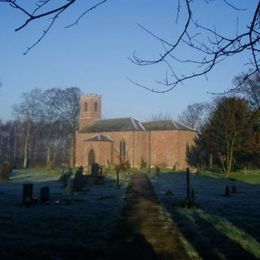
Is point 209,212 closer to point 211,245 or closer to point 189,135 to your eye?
point 211,245

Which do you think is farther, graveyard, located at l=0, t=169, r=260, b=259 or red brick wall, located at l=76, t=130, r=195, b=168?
red brick wall, located at l=76, t=130, r=195, b=168

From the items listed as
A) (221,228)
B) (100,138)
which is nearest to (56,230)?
(221,228)

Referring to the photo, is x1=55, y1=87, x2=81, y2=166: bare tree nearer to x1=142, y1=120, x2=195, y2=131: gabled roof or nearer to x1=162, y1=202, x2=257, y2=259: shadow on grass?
x1=142, y1=120, x2=195, y2=131: gabled roof

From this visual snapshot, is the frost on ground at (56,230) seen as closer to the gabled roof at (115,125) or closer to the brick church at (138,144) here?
the brick church at (138,144)

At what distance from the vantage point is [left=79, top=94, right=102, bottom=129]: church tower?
65562 mm

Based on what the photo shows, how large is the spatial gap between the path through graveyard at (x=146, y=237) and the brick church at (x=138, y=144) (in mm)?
42047

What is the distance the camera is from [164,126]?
56.8 m

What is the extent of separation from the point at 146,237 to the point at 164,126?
4891 cm

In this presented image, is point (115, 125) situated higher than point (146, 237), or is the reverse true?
point (115, 125)

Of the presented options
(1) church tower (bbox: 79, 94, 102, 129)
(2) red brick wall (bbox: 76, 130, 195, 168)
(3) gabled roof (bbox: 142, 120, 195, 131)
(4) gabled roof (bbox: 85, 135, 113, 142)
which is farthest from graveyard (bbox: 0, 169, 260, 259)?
(1) church tower (bbox: 79, 94, 102, 129)

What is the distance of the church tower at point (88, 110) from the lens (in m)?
65.6

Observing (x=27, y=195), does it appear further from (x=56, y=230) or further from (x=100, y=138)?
(x=100, y=138)

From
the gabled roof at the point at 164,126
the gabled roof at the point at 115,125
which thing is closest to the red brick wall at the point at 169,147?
the gabled roof at the point at 164,126

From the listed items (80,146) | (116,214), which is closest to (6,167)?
(116,214)
